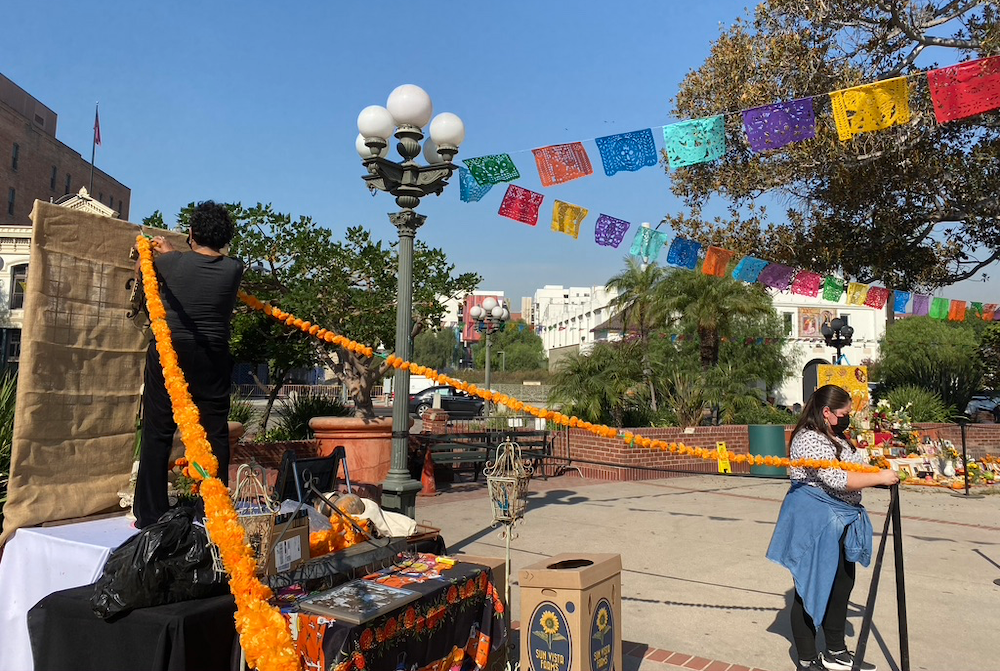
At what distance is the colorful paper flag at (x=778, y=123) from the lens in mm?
9195

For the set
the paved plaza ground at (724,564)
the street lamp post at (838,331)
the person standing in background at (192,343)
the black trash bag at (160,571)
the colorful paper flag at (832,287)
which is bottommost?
the paved plaza ground at (724,564)

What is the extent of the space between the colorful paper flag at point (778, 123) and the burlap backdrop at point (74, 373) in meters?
7.67

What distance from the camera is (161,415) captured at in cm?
374

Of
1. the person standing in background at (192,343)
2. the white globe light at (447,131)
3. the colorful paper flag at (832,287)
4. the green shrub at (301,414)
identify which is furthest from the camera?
the colorful paper flag at (832,287)

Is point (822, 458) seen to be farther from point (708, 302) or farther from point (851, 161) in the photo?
point (708, 302)

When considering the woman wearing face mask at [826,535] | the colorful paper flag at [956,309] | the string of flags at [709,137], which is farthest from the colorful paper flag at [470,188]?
the colorful paper flag at [956,309]

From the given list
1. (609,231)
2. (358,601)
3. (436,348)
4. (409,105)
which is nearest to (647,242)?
(609,231)

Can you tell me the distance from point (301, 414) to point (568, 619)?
9135 millimetres

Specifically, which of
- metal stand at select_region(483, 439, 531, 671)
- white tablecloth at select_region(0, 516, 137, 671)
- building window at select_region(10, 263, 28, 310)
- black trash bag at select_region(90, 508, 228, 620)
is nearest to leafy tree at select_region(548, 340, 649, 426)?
metal stand at select_region(483, 439, 531, 671)

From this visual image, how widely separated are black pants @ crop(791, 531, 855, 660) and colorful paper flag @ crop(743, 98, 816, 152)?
6768mm

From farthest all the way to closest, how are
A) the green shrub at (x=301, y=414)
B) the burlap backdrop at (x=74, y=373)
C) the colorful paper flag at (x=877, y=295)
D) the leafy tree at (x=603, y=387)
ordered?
the leafy tree at (x=603, y=387), the colorful paper flag at (x=877, y=295), the green shrub at (x=301, y=414), the burlap backdrop at (x=74, y=373)

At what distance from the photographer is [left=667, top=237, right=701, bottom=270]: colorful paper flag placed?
494 inches

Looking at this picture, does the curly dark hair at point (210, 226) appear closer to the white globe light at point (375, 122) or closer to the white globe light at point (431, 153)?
the white globe light at point (375, 122)

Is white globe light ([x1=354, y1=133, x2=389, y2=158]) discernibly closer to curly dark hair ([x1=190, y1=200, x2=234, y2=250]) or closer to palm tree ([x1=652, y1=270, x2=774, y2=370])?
curly dark hair ([x1=190, y1=200, x2=234, y2=250])
